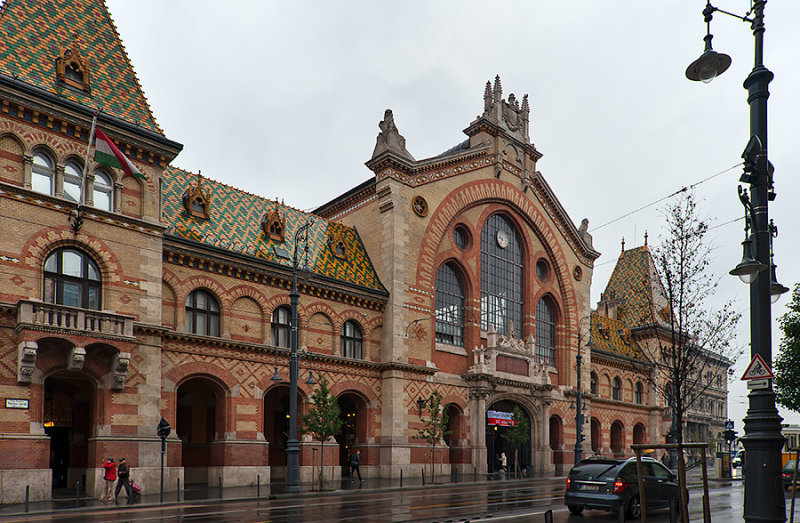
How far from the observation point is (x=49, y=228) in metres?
24.5

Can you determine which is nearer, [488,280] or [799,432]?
[799,432]

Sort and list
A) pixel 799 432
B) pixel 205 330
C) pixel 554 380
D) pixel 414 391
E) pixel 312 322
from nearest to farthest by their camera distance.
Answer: pixel 205 330 → pixel 312 322 → pixel 414 391 → pixel 799 432 → pixel 554 380

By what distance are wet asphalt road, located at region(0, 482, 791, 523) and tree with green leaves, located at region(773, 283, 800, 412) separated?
21390 mm

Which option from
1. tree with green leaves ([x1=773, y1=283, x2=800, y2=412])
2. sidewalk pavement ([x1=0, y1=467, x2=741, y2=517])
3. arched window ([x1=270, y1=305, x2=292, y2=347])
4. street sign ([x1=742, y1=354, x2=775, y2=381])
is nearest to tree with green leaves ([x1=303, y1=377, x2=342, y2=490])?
sidewalk pavement ([x1=0, y1=467, x2=741, y2=517])

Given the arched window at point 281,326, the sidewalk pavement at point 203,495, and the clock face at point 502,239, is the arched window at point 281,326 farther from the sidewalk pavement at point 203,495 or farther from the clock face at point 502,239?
the clock face at point 502,239

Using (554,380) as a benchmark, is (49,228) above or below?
above

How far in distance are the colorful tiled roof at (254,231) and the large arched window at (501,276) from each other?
29.9 feet

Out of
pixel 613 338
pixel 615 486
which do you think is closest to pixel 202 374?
pixel 615 486

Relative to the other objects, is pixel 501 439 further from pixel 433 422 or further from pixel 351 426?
pixel 351 426

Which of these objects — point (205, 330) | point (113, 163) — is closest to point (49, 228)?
point (113, 163)

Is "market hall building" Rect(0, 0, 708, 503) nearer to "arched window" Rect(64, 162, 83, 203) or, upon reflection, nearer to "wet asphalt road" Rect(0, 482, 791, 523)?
"arched window" Rect(64, 162, 83, 203)

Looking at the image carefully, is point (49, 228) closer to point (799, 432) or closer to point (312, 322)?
point (312, 322)

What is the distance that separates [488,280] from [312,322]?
14970 millimetres

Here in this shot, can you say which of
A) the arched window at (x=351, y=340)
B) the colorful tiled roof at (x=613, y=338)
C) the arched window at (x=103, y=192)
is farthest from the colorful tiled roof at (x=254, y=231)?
the colorful tiled roof at (x=613, y=338)
